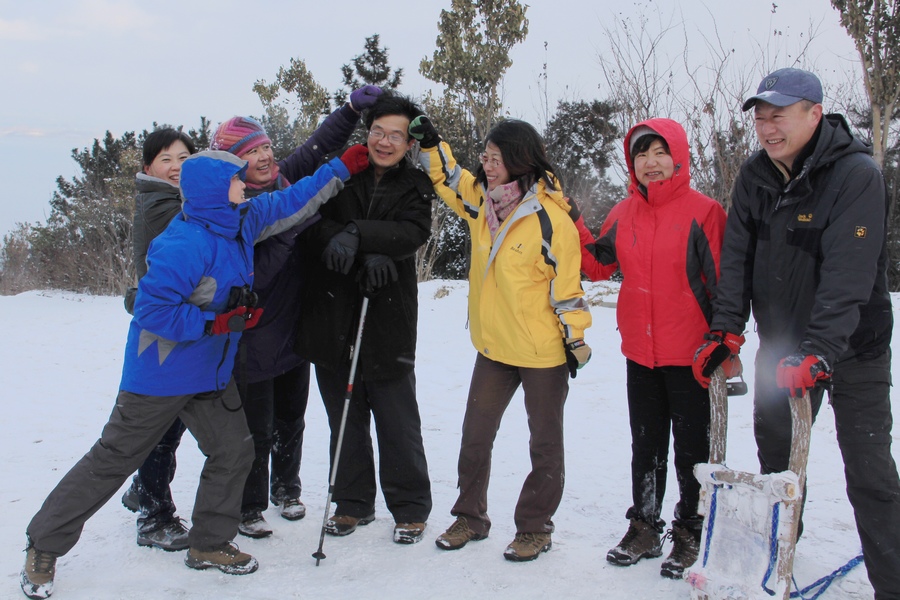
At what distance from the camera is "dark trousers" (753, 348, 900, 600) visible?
2520mm

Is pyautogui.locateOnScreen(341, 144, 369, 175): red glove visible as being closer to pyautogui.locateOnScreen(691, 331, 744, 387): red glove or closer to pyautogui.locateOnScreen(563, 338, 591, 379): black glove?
pyautogui.locateOnScreen(563, 338, 591, 379): black glove

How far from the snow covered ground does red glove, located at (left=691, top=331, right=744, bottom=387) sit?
0.88 metres

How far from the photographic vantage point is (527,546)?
3082 mm

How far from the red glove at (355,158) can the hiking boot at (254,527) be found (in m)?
1.72

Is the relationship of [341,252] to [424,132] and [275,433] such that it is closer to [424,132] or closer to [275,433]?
[424,132]

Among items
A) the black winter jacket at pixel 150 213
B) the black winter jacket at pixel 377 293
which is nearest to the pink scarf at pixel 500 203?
the black winter jacket at pixel 377 293

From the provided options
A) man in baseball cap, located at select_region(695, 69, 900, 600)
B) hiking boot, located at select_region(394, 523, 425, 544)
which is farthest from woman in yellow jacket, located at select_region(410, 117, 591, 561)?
man in baseball cap, located at select_region(695, 69, 900, 600)

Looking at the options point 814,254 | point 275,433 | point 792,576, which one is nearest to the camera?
point 814,254

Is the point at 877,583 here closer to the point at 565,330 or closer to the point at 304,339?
the point at 565,330

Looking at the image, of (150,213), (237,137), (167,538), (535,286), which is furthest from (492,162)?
(167,538)

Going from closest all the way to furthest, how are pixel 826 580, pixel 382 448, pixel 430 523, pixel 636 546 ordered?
pixel 826 580, pixel 636 546, pixel 382 448, pixel 430 523

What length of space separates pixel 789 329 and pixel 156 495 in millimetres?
2852

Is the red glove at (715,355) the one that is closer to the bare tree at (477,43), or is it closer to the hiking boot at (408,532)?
the hiking boot at (408,532)

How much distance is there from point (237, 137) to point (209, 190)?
55 cm
